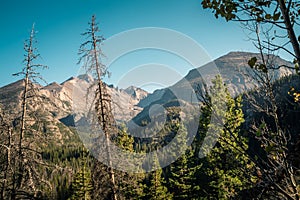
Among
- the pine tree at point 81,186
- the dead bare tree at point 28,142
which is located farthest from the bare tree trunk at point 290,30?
the pine tree at point 81,186

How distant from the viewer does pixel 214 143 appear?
1723cm

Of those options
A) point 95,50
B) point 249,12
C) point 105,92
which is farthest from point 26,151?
point 249,12

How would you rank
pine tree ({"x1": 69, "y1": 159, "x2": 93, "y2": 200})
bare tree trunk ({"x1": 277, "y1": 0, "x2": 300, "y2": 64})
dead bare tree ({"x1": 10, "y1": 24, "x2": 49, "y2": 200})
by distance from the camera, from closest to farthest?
bare tree trunk ({"x1": 277, "y1": 0, "x2": 300, "y2": 64}) → dead bare tree ({"x1": 10, "y1": 24, "x2": 49, "y2": 200}) → pine tree ({"x1": 69, "y1": 159, "x2": 93, "y2": 200})

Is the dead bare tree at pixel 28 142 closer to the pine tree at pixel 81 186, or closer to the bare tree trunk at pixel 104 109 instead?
the bare tree trunk at pixel 104 109

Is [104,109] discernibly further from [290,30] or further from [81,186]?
[81,186]

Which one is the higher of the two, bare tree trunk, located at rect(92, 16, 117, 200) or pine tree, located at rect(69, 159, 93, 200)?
bare tree trunk, located at rect(92, 16, 117, 200)

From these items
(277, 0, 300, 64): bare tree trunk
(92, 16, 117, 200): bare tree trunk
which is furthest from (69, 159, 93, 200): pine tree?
(277, 0, 300, 64): bare tree trunk

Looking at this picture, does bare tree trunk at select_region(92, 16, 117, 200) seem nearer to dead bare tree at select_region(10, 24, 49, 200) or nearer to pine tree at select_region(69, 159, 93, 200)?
dead bare tree at select_region(10, 24, 49, 200)

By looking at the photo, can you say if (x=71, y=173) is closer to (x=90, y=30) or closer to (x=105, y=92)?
(x=105, y=92)

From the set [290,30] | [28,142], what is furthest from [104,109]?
[290,30]

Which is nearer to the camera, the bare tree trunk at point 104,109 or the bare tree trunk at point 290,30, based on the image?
→ the bare tree trunk at point 290,30

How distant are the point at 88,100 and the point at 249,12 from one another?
1040 cm

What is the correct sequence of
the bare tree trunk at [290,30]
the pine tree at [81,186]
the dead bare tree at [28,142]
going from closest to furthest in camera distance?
the bare tree trunk at [290,30] → the dead bare tree at [28,142] → the pine tree at [81,186]

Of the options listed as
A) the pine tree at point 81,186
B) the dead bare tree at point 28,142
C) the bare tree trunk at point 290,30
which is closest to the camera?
the bare tree trunk at point 290,30
